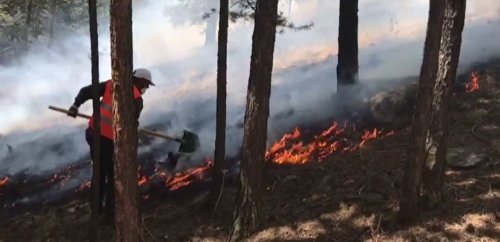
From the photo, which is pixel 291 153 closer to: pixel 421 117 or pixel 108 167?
pixel 108 167

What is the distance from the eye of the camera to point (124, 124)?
17.5 ft

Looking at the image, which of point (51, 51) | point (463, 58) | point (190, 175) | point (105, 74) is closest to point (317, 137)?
point (190, 175)

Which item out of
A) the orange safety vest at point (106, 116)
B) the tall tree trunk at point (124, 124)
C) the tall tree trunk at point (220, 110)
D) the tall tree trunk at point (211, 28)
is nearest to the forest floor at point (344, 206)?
the tall tree trunk at point (220, 110)

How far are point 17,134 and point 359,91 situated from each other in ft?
36.3

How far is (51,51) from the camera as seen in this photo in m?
30.4

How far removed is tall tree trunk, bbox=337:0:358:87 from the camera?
11.1 m

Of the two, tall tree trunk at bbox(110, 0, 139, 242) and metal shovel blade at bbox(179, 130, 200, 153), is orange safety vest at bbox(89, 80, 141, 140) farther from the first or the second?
tall tree trunk at bbox(110, 0, 139, 242)

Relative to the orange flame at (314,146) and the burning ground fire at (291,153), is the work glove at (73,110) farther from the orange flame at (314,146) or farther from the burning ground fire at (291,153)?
the orange flame at (314,146)

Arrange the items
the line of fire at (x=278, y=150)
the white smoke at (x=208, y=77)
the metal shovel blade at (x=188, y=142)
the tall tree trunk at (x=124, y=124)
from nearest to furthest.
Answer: the tall tree trunk at (x=124, y=124) → the line of fire at (x=278, y=150) → the metal shovel blade at (x=188, y=142) → the white smoke at (x=208, y=77)

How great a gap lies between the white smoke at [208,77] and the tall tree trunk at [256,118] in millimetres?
3925

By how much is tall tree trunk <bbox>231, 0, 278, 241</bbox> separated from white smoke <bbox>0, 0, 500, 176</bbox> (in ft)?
12.9

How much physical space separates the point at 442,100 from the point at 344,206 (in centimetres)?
190

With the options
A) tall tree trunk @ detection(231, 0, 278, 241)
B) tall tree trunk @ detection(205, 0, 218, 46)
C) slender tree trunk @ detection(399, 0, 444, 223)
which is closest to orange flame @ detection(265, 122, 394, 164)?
tall tree trunk @ detection(231, 0, 278, 241)

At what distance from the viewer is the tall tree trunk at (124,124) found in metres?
5.20
